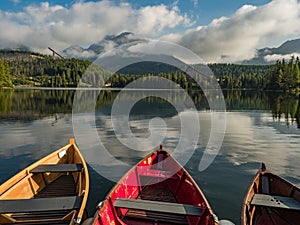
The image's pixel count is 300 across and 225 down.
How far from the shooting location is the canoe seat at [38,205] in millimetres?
8672

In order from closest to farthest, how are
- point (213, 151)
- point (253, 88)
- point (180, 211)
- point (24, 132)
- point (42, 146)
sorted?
point (180, 211) → point (213, 151) → point (42, 146) → point (24, 132) → point (253, 88)

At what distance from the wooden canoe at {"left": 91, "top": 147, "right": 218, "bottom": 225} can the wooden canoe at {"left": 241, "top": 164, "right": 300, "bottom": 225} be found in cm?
191

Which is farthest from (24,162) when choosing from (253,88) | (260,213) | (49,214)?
(253,88)

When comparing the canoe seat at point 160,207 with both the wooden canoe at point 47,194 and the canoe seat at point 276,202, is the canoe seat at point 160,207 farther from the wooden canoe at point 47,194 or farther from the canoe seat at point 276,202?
the canoe seat at point 276,202

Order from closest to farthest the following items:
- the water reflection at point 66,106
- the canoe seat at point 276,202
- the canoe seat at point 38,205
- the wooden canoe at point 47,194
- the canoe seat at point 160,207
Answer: the canoe seat at point 160,207, the canoe seat at point 38,205, the wooden canoe at point 47,194, the canoe seat at point 276,202, the water reflection at point 66,106

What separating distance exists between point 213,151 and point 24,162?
1532 cm

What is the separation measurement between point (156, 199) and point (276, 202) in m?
5.24

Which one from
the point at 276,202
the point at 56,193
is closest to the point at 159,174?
the point at 56,193

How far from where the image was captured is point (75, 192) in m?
12.3

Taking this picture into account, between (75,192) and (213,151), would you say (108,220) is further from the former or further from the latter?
(213,151)

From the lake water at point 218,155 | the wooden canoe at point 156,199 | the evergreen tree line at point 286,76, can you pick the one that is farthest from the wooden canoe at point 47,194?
the evergreen tree line at point 286,76

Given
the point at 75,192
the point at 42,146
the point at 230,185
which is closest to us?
the point at 75,192

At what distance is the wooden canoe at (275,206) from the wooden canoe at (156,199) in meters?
1.91

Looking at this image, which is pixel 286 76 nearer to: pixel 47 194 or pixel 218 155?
pixel 218 155
